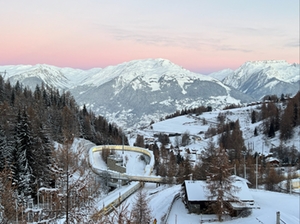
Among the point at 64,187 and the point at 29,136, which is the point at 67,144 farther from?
the point at 29,136

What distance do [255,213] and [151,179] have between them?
1910 centimetres

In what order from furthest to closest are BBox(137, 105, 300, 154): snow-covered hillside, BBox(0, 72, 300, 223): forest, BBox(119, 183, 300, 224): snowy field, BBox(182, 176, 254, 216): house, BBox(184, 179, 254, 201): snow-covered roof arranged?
BBox(137, 105, 300, 154): snow-covered hillside, BBox(184, 179, 254, 201): snow-covered roof, BBox(182, 176, 254, 216): house, BBox(119, 183, 300, 224): snowy field, BBox(0, 72, 300, 223): forest

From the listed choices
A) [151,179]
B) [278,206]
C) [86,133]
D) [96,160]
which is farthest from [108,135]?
[278,206]

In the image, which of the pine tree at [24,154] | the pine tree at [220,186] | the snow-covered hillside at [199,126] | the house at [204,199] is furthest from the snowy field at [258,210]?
the snow-covered hillside at [199,126]

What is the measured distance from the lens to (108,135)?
82438mm

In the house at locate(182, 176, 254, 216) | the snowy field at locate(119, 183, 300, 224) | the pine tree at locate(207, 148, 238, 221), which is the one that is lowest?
the snowy field at locate(119, 183, 300, 224)

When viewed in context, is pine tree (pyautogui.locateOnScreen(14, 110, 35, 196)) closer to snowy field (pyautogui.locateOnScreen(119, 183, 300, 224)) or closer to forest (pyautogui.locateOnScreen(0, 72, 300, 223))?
forest (pyautogui.locateOnScreen(0, 72, 300, 223))

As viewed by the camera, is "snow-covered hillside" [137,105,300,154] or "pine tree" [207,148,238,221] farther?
"snow-covered hillside" [137,105,300,154]

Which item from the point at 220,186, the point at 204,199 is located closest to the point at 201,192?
the point at 204,199

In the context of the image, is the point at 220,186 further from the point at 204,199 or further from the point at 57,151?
the point at 57,151

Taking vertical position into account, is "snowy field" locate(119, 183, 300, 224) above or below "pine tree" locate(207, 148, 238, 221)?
below

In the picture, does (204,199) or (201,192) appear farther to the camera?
(201,192)

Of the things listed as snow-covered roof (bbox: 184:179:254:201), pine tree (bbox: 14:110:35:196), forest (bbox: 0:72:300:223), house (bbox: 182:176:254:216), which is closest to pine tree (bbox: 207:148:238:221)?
house (bbox: 182:176:254:216)

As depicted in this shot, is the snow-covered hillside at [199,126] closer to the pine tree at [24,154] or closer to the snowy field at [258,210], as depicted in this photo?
the snowy field at [258,210]
